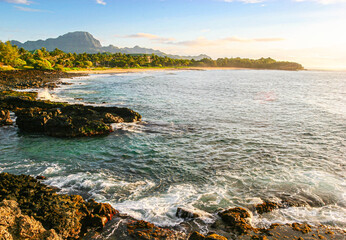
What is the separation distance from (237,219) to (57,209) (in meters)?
7.72

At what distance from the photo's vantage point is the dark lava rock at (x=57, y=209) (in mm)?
8680

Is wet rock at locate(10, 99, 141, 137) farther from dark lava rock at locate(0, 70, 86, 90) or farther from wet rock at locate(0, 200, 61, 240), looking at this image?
dark lava rock at locate(0, 70, 86, 90)

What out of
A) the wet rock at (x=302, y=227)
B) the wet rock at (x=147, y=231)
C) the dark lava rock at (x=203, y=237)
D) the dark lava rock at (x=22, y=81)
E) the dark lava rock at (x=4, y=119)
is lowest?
the wet rock at (x=302, y=227)

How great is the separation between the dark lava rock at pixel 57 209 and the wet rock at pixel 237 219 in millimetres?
5191

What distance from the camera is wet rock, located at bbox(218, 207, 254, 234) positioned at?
9.63 metres

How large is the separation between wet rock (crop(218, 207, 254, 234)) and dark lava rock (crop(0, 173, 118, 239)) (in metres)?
5.19

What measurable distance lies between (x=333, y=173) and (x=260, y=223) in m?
8.94

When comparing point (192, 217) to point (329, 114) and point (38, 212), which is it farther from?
point (329, 114)

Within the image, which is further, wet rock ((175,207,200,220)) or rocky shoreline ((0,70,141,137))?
rocky shoreline ((0,70,141,137))

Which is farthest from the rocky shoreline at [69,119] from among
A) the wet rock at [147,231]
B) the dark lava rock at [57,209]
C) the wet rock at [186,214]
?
the wet rock at [186,214]

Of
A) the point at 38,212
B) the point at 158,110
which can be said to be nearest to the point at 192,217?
the point at 38,212

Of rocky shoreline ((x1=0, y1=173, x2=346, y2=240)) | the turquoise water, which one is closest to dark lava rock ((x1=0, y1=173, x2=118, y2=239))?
rocky shoreline ((x1=0, y1=173, x2=346, y2=240))

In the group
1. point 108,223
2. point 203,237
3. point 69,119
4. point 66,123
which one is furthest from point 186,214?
point 69,119

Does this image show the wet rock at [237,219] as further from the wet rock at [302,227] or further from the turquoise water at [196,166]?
the wet rock at [302,227]
